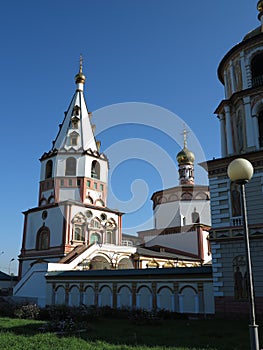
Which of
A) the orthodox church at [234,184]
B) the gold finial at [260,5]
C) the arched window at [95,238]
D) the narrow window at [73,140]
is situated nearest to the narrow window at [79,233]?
the arched window at [95,238]

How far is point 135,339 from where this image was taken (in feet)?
34.0

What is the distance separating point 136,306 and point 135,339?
8.31 meters

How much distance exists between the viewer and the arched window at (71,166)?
108 ft

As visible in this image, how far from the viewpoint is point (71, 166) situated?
3306cm

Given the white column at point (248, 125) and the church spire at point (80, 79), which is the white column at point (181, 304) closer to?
the white column at point (248, 125)

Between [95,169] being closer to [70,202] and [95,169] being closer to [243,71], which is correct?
[70,202]

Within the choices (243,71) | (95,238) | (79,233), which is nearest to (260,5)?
(243,71)

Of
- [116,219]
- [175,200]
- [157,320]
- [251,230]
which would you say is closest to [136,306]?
[157,320]

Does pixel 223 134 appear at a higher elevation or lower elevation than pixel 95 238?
higher

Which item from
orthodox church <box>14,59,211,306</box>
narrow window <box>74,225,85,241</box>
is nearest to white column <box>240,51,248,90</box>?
orthodox church <box>14,59,211,306</box>

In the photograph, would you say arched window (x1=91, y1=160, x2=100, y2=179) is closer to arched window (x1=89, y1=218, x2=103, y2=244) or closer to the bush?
arched window (x1=89, y1=218, x2=103, y2=244)

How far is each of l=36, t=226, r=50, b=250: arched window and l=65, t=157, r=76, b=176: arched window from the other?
214 inches

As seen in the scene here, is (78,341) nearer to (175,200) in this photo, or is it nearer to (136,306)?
(136,306)

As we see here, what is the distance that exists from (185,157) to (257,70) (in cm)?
2583
